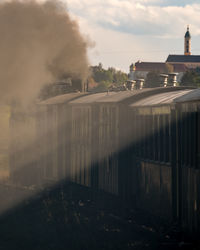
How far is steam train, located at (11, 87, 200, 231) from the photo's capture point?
10891 mm

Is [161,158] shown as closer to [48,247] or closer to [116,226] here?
[116,226]

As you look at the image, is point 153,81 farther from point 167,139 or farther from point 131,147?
point 167,139

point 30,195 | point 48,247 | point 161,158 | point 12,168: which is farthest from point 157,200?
point 12,168

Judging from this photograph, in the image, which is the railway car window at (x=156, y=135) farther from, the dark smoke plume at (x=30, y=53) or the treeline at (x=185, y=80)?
the treeline at (x=185, y=80)

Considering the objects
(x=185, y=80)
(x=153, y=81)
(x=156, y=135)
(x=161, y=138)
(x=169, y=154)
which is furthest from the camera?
(x=185, y=80)

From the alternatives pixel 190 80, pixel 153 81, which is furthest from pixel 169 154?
pixel 190 80

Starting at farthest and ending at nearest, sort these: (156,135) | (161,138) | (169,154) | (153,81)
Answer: (153,81) → (156,135) → (161,138) → (169,154)

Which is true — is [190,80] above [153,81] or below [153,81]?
above

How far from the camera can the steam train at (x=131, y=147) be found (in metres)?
10.9

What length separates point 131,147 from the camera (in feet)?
48.4

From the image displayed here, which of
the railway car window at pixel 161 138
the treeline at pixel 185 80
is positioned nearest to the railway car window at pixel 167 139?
the railway car window at pixel 161 138

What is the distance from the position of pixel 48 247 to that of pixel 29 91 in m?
15.3

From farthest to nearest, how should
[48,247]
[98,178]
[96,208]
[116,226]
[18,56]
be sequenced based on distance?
[18,56]
[98,178]
[96,208]
[116,226]
[48,247]

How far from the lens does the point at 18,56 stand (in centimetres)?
2405
